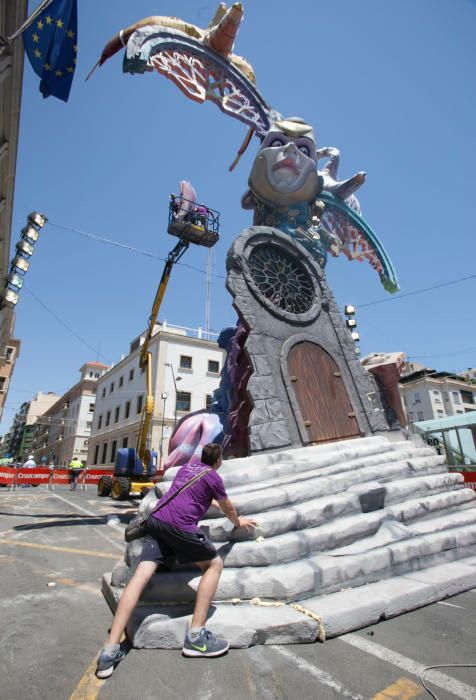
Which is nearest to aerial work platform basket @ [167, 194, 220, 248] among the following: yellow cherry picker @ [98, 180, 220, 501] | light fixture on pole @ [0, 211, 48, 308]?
yellow cherry picker @ [98, 180, 220, 501]

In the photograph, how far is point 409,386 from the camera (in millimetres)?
44469

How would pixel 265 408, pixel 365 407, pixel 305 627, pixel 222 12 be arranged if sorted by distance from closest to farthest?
pixel 305 627, pixel 265 408, pixel 365 407, pixel 222 12

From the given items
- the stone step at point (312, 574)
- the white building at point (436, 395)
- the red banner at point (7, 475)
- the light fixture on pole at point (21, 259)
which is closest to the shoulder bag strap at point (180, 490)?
the stone step at point (312, 574)

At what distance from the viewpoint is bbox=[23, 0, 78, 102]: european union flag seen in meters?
7.93

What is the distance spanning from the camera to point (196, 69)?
30.8 ft

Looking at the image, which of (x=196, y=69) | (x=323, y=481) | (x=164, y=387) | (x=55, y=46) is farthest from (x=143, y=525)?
(x=164, y=387)

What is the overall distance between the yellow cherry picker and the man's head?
1221 cm

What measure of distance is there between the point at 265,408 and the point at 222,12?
34.4 feet

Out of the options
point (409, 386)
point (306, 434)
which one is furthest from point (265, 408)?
point (409, 386)

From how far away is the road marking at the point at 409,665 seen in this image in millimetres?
2115

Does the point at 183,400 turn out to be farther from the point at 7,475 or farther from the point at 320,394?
the point at 320,394

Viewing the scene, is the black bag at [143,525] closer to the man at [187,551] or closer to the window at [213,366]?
the man at [187,551]

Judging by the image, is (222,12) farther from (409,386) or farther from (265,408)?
(409,386)

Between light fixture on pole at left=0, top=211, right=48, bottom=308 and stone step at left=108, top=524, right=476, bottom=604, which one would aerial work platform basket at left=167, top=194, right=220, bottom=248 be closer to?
light fixture on pole at left=0, top=211, right=48, bottom=308
